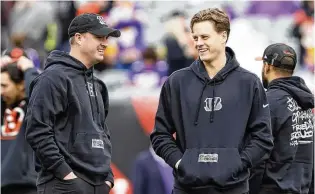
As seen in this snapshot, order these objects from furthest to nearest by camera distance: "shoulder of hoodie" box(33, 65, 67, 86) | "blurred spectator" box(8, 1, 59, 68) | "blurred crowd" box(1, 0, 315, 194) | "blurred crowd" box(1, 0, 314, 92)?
"blurred spectator" box(8, 1, 59, 68)
"blurred crowd" box(1, 0, 314, 92)
"blurred crowd" box(1, 0, 315, 194)
"shoulder of hoodie" box(33, 65, 67, 86)

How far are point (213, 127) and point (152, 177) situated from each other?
4.61m

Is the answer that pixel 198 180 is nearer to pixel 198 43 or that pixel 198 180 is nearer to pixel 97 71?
pixel 198 43

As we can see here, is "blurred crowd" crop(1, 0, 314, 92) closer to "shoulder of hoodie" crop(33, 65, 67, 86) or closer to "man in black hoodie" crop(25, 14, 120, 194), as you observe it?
"man in black hoodie" crop(25, 14, 120, 194)

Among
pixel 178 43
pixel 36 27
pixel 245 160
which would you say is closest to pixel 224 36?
pixel 245 160

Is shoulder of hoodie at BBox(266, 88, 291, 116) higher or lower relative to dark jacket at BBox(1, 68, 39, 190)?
higher

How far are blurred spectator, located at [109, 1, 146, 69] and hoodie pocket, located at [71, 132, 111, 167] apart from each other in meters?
8.62

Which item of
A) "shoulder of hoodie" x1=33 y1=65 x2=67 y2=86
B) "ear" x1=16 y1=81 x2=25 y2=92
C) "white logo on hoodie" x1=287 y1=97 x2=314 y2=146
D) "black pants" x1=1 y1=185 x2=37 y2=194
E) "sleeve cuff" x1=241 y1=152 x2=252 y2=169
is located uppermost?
"shoulder of hoodie" x1=33 y1=65 x2=67 y2=86

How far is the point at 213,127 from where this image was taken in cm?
705

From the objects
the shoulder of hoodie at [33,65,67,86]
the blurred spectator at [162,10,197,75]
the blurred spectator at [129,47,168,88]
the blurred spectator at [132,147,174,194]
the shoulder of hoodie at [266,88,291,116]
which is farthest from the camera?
the blurred spectator at [162,10,197,75]

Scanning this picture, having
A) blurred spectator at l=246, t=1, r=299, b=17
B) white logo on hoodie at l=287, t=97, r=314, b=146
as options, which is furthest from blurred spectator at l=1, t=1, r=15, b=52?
white logo on hoodie at l=287, t=97, r=314, b=146

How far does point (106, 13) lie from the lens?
17.1m

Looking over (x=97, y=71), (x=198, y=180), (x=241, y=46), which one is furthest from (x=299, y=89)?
(x=97, y=71)

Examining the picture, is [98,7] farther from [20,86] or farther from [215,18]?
[215,18]

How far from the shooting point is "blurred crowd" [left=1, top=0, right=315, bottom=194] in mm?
15062
